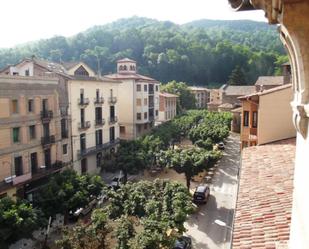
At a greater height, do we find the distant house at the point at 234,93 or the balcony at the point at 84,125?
the distant house at the point at 234,93

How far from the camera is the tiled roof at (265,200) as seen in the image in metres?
7.37

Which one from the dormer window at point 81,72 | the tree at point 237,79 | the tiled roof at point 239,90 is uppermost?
the tree at point 237,79

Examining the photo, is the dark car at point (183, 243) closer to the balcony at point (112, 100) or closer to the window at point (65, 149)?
the window at point (65, 149)

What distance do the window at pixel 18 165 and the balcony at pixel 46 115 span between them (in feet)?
13.9

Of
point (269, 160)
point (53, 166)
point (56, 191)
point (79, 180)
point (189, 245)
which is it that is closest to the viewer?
point (269, 160)

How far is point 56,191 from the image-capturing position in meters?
22.0

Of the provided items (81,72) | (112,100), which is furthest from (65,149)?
(112,100)

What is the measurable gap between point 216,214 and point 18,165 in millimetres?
16908

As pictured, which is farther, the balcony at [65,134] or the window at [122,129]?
the window at [122,129]

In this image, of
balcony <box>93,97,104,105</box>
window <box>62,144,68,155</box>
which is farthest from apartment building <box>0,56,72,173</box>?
A: balcony <box>93,97,104,105</box>

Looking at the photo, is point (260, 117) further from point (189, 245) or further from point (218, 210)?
point (218, 210)

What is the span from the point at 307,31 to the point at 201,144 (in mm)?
36189

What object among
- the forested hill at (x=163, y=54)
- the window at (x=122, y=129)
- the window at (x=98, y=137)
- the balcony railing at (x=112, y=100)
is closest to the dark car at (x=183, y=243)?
the window at (x=98, y=137)

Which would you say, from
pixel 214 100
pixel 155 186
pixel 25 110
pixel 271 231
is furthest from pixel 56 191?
pixel 214 100
